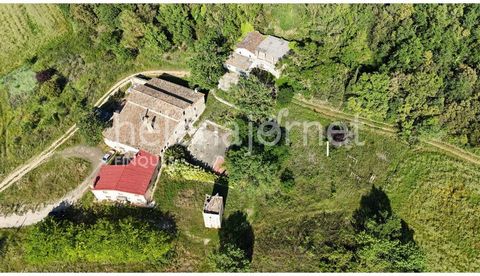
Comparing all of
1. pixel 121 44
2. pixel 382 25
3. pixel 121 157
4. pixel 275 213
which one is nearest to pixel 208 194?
pixel 275 213

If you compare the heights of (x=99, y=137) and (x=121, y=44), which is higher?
(x=121, y=44)

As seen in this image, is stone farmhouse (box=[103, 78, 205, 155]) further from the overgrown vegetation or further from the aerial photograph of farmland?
the overgrown vegetation

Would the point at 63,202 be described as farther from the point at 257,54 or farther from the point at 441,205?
the point at 441,205

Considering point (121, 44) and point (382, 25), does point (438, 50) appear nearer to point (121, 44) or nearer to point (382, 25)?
point (382, 25)

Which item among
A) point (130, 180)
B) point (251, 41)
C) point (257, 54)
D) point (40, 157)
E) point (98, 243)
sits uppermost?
point (251, 41)

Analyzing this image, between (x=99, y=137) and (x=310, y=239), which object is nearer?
(x=310, y=239)

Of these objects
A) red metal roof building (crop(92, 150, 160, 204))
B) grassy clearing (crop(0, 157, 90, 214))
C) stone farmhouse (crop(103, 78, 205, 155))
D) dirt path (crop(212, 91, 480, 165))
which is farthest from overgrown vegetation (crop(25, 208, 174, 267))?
dirt path (crop(212, 91, 480, 165))

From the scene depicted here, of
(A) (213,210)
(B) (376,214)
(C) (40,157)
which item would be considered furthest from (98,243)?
(B) (376,214)
